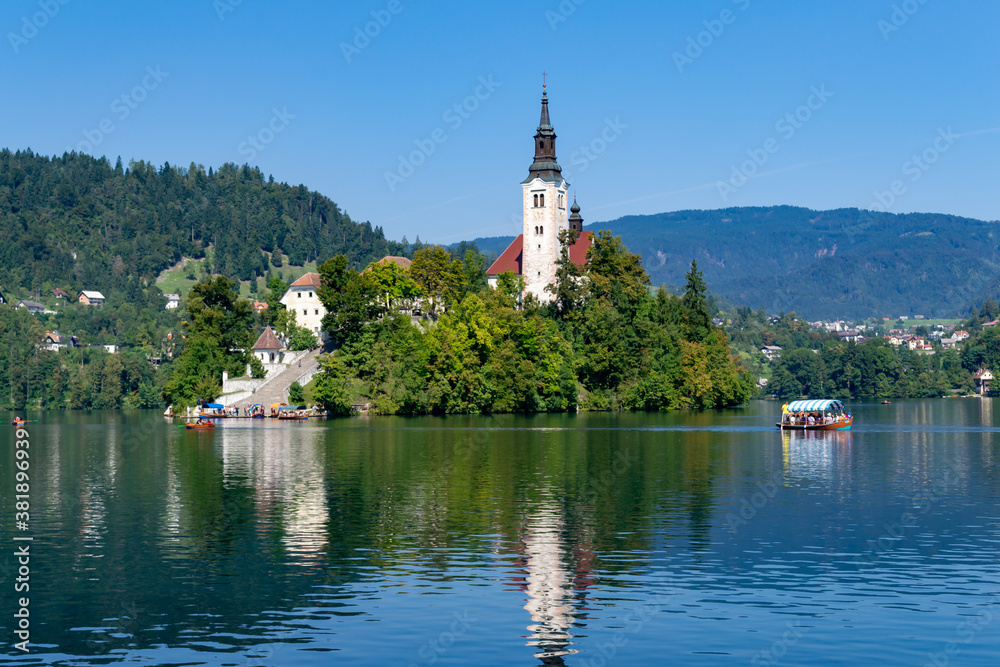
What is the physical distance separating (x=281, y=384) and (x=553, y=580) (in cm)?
9849

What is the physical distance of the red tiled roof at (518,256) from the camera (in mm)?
152325

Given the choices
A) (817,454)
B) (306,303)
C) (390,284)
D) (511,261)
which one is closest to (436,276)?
(390,284)

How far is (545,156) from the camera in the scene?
15525 cm

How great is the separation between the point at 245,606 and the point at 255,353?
10990 centimetres

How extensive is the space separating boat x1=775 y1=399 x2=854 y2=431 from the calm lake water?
90.4 ft

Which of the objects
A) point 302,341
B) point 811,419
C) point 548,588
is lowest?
point 548,588

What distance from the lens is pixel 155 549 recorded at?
35.2 meters

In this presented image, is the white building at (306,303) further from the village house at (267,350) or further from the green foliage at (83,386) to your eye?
the green foliage at (83,386)

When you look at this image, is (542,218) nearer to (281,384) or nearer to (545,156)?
(545,156)

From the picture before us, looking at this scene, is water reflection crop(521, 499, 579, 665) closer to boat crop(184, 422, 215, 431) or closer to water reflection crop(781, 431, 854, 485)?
water reflection crop(781, 431, 854, 485)

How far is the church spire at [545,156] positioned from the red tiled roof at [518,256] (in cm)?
954

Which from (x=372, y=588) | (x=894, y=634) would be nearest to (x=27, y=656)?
(x=372, y=588)

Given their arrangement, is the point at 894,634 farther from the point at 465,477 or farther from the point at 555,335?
the point at 555,335

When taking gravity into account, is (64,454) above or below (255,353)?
below
